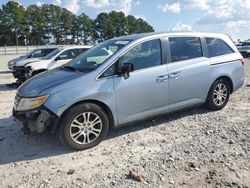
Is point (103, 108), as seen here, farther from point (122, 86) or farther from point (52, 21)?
point (52, 21)

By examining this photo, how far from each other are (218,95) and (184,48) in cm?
135

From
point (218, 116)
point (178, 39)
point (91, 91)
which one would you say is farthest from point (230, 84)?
point (91, 91)

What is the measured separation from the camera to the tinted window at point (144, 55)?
5.77 meters

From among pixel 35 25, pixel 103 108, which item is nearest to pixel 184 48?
pixel 103 108

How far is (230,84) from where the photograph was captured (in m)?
7.32

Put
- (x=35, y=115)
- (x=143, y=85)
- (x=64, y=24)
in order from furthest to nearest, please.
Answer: (x=64, y=24) < (x=143, y=85) < (x=35, y=115)

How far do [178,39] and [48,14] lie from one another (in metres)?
88.1

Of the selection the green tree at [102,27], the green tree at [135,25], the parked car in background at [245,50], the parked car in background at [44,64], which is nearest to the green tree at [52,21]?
the green tree at [102,27]

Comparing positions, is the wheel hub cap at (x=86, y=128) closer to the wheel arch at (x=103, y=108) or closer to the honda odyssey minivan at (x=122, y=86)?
the honda odyssey minivan at (x=122, y=86)

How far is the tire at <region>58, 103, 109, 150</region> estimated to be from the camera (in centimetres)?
514

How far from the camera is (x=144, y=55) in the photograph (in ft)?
19.5

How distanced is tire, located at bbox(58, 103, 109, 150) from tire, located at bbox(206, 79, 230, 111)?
2561mm

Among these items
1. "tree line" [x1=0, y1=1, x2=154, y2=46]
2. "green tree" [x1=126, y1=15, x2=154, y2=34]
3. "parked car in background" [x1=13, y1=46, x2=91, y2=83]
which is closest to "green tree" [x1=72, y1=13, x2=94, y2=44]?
"tree line" [x1=0, y1=1, x2=154, y2=46]

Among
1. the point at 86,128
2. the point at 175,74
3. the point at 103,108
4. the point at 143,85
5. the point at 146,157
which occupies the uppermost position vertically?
the point at 175,74
